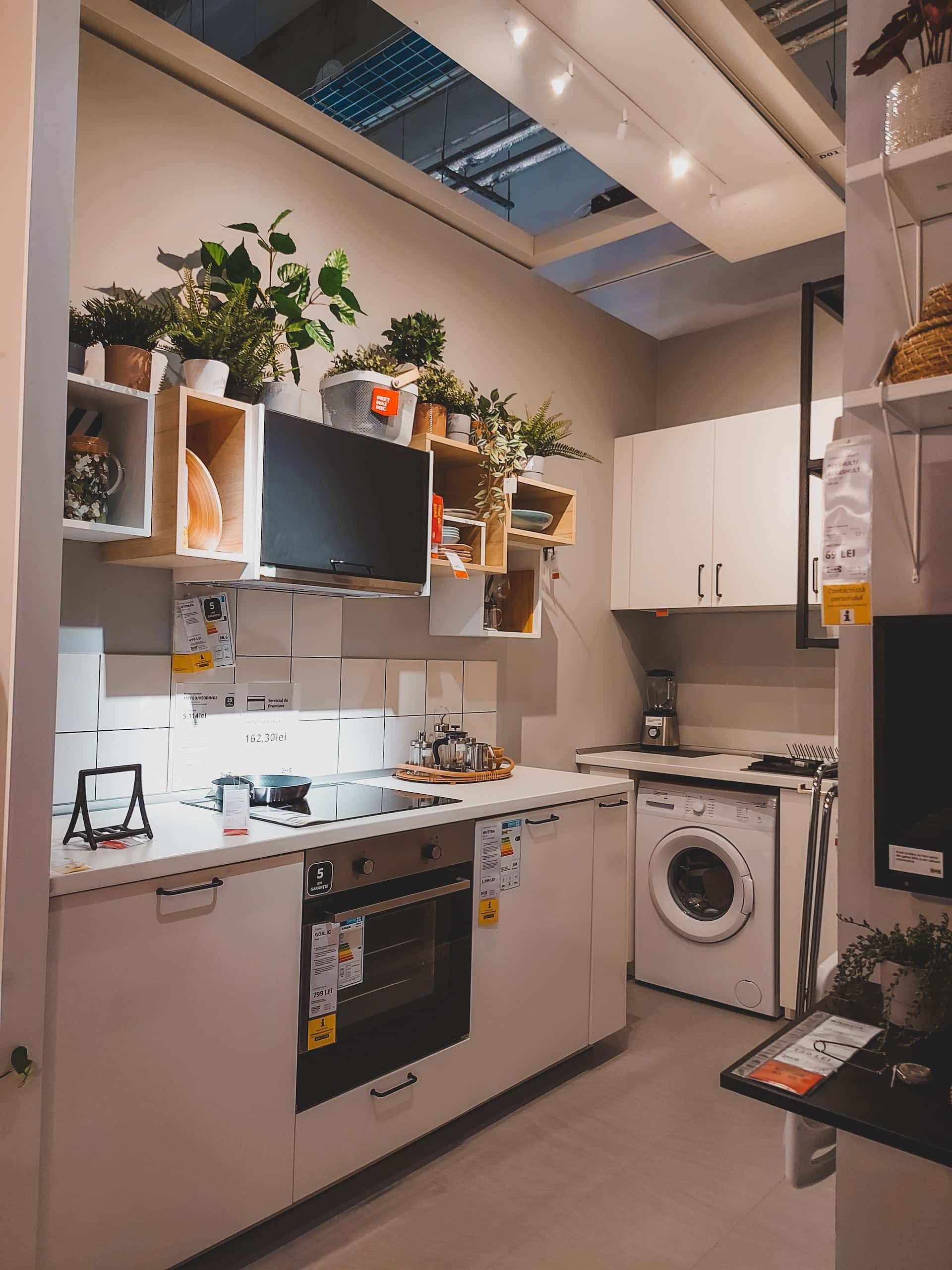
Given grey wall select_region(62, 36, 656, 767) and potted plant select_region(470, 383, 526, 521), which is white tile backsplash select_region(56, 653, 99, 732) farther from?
potted plant select_region(470, 383, 526, 521)

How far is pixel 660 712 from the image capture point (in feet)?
14.0

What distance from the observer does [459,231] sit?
3457 millimetres

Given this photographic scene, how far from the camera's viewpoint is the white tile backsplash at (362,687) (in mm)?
2979

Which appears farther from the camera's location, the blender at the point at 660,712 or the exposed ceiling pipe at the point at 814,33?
the blender at the point at 660,712

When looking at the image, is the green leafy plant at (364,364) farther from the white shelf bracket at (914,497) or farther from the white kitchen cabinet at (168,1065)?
the white shelf bracket at (914,497)

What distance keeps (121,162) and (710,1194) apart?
3.10m

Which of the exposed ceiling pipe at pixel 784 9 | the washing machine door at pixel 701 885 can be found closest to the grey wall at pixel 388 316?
the washing machine door at pixel 701 885

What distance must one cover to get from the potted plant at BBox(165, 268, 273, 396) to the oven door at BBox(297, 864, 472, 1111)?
51.0 inches

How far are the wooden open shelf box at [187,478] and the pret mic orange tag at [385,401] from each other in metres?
0.44

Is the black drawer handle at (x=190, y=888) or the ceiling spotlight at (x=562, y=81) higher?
the ceiling spotlight at (x=562, y=81)

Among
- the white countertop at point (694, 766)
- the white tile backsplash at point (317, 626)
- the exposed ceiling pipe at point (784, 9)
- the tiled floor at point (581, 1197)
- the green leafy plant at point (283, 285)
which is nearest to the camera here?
the tiled floor at point (581, 1197)

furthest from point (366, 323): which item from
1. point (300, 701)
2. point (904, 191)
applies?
point (904, 191)

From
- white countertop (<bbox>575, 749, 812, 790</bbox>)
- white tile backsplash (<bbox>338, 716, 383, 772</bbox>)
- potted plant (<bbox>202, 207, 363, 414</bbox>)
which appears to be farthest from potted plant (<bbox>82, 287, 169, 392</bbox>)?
white countertop (<bbox>575, 749, 812, 790</bbox>)

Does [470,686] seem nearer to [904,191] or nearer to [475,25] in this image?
[475,25]
